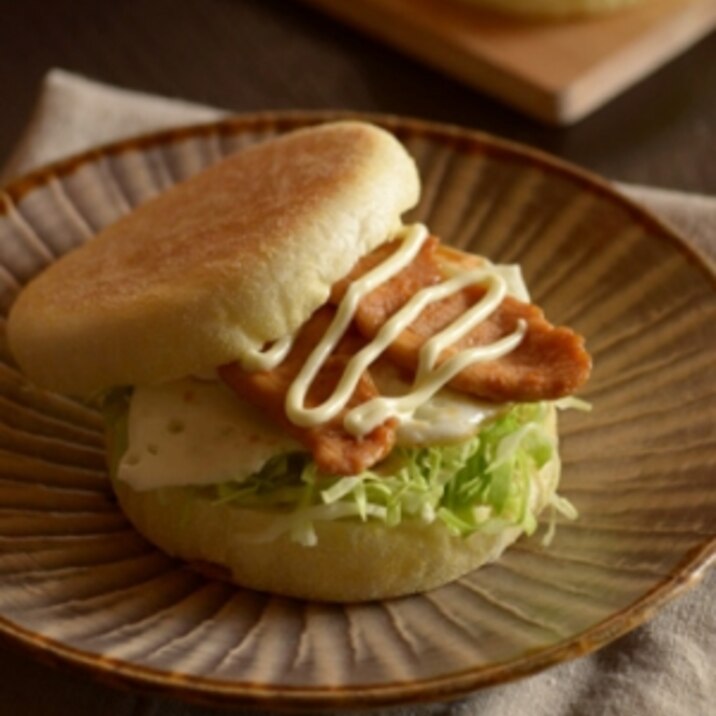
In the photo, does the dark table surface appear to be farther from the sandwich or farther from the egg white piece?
the egg white piece

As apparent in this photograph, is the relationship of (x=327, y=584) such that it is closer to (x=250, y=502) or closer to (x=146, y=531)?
(x=250, y=502)

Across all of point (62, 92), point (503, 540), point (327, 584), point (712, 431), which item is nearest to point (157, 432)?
point (327, 584)

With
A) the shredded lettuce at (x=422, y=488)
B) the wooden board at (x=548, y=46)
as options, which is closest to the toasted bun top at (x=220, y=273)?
the shredded lettuce at (x=422, y=488)

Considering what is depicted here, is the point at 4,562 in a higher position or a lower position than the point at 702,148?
lower

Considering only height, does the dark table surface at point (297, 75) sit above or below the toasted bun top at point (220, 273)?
below

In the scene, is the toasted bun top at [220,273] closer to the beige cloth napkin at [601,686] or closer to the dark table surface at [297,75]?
the beige cloth napkin at [601,686]

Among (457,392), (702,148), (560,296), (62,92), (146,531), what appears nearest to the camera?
(457,392)
